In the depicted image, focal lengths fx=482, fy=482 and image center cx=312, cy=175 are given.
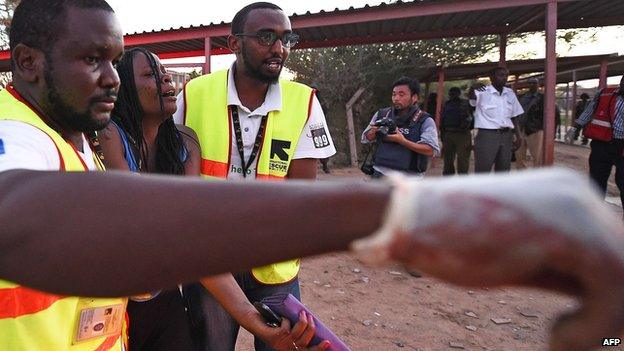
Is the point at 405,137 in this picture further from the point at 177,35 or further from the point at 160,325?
the point at 177,35

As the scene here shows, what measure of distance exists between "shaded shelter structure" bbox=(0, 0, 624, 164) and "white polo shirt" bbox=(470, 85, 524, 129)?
1.70 feet

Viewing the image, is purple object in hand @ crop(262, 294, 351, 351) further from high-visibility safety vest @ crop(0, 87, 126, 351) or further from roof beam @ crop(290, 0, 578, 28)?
roof beam @ crop(290, 0, 578, 28)

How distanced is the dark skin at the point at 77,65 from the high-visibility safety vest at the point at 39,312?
0.05m

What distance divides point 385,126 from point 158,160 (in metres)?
2.94

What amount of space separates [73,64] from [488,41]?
13.9 meters

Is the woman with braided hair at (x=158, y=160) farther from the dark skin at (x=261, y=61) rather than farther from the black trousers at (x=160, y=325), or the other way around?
the dark skin at (x=261, y=61)

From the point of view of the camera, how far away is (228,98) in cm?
224

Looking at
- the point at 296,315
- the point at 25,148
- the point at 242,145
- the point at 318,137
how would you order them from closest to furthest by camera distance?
the point at 25,148 < the point at 296,315 < the point at 242,145 < the point at 318,137

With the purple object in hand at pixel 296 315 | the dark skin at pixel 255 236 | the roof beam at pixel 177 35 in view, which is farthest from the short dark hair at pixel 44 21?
the roof beam at pixel 177 35

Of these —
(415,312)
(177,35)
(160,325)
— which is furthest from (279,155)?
(177,35)

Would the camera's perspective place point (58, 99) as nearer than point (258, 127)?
Yes

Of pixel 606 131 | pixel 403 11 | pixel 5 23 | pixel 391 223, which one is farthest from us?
pixel 5 23

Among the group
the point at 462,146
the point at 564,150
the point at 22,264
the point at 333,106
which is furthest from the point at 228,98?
the point at 564,150

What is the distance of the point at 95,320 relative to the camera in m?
1.14
